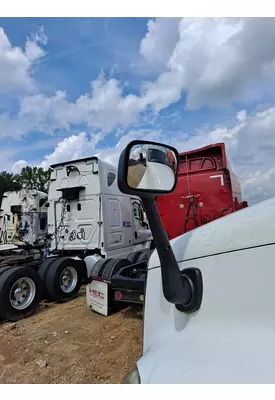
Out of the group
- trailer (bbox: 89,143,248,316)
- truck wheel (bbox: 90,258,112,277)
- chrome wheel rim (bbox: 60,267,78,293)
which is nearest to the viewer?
truck wheel (bbox: 90,258,112,277)

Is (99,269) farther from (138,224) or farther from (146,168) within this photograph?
(138,224)

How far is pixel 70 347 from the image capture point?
380cm

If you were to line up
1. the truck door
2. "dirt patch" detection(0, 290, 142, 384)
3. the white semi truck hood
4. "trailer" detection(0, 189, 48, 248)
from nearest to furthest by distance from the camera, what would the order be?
the white semi truck hood → "dirt patch" detection(0, 290, 142, 384) → the truck door → "trailer" detection(0, 189, 48, 248)

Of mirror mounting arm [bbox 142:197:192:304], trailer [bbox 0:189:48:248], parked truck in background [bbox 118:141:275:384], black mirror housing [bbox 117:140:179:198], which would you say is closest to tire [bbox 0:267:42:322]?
parked truck in background [bbox 118:141:275:384]

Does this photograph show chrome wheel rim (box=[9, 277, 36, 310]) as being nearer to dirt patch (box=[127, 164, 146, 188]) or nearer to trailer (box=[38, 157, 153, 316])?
trailer (box=[38, 157, 153, 316])

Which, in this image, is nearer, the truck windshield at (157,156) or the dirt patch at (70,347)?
the truck windshield at (157,156)

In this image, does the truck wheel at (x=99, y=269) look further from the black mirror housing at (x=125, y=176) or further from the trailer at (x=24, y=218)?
the trailer at (x=24, y=218)

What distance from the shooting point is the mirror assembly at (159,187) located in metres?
1.27

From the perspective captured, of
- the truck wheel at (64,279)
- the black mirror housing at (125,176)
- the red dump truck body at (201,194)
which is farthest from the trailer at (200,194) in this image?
the black mirror housing at (125,176)

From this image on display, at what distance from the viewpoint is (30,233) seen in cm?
1109

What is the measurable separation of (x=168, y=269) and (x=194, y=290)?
0.15m

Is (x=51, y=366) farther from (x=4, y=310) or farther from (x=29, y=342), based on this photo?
(x=4, y=310)

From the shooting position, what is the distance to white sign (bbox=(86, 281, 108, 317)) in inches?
185

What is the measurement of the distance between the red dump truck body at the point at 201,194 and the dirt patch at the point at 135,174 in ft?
18.0
